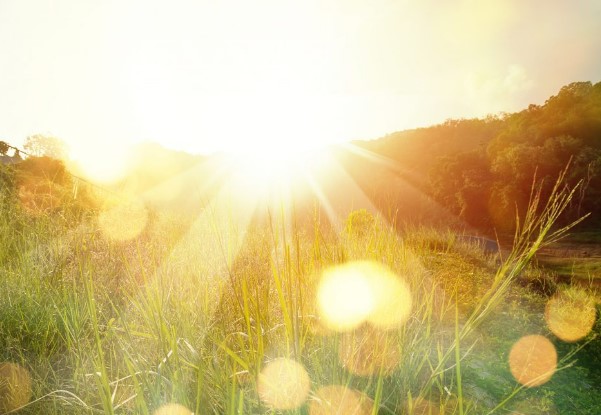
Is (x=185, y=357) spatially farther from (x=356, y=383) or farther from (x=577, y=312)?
(x=577, y=312)

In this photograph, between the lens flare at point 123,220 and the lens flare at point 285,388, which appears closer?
the lens flare at point 285,388

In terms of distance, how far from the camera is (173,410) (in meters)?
1.28

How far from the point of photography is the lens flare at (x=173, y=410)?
1.26m

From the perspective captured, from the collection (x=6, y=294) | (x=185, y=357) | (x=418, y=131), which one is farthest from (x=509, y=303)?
(x=418, y=131)

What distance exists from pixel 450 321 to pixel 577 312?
1.33 m

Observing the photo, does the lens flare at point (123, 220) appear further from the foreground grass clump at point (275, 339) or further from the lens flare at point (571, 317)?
the lens flare at point (571, 317)

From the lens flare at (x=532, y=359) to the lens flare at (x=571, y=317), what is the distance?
0.94ft

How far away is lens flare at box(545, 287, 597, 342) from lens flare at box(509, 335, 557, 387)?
0.29 m

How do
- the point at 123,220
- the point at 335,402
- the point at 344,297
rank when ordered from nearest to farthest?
1. the point at 335,402
2. the point at 344,297
3. the point at 123,220

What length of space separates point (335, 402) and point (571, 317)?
305 centimetres

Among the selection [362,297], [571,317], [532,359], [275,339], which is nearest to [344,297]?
[362,297]

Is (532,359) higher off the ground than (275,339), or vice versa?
Answer: (275,339)

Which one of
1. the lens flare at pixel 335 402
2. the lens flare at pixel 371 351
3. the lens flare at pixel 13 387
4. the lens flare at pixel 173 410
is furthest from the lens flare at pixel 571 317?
the lens flare at pixel 13 387

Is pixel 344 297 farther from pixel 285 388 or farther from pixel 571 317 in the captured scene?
pixel 571 317
